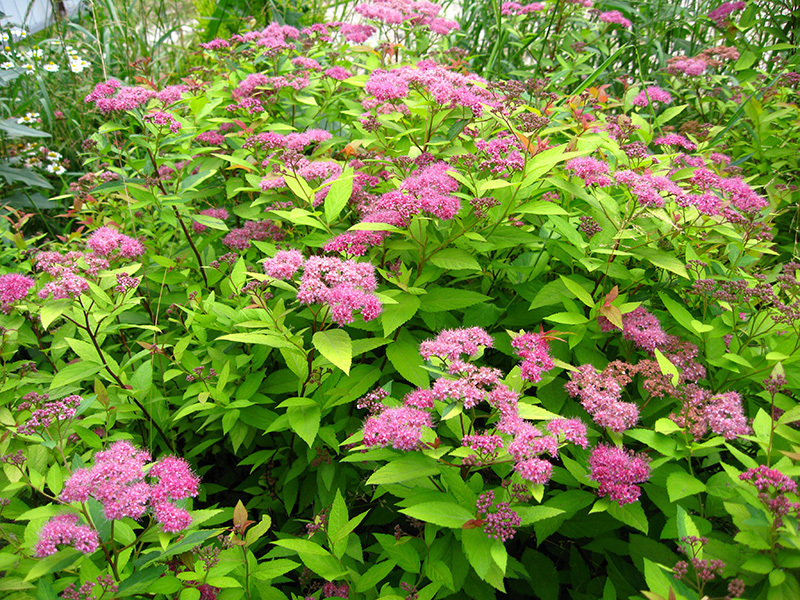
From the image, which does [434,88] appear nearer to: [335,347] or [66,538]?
[335,347]

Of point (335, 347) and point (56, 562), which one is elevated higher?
point (335, 347)

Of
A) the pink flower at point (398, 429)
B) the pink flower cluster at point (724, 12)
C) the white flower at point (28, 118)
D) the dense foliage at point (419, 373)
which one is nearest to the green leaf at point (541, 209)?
the dense foliage at point (419, 373)

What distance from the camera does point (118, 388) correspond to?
6.20 ft

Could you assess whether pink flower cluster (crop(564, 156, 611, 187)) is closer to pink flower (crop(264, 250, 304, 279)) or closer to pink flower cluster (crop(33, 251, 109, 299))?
pink flower (crop(264, 250, 304, 279))

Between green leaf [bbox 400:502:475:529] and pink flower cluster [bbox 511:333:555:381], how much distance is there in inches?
15.3

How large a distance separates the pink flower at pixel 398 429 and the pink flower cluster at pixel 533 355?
31cm

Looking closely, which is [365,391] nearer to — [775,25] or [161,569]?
[161,569]

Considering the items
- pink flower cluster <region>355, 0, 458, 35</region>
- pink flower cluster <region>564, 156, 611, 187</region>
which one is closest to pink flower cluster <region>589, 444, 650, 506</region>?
pink flower cluster <region>564, 156, 611, 187</region>

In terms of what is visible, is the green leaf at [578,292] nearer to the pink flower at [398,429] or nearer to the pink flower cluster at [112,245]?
the pink flower at [398,429]

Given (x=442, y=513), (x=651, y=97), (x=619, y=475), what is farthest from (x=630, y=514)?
(x=651, y=97)

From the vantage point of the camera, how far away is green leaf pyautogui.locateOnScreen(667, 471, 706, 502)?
134 cm

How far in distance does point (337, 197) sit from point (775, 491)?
1.49 meters

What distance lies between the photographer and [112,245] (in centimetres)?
208

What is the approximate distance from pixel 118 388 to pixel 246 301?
0.55 meters
